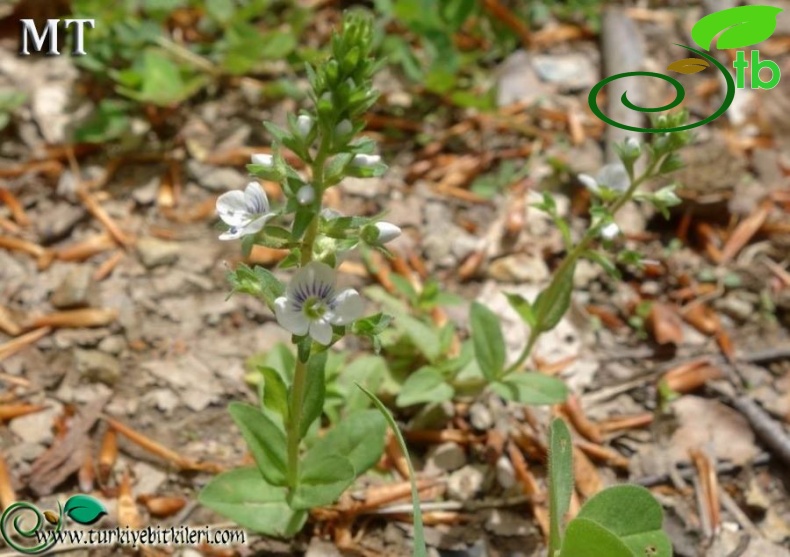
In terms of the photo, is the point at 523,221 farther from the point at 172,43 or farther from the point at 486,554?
the point at 172,43

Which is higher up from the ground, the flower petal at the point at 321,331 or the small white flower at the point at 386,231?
the small white flower at the point at 386,231

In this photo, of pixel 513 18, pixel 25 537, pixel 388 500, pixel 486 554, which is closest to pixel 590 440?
pixel 486 554

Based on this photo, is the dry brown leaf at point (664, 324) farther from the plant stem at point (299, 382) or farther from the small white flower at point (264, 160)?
the small white flower at point (264, 160)

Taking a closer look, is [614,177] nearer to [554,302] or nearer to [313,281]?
[554,302]

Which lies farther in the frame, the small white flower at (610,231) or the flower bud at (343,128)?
the small white flower at (610,231)

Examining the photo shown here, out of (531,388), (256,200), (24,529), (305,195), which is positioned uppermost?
(305,195)

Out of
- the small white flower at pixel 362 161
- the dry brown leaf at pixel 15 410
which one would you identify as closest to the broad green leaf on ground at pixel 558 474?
the small white flower at pixel 362 161

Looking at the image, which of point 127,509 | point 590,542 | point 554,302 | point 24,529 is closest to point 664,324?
point 554,302
